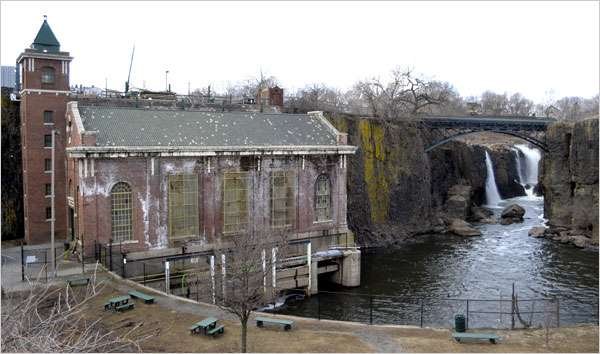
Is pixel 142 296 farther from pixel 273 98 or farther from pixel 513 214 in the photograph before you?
pixel 513 214

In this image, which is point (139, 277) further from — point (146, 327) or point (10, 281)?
point (146, 327)

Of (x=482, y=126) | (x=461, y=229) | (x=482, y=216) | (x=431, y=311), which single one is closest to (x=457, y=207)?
(x=482, y=216)

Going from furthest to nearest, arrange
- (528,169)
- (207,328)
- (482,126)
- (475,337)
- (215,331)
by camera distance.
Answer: (528,169), (482,126), (207,328), (215,331), (475,337)

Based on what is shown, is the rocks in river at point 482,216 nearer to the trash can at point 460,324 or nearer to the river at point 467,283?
the river at point 467,283

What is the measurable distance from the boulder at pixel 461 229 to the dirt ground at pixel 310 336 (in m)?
31.1

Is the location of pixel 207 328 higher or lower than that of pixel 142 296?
lower

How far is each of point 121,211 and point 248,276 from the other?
11866 millimetres

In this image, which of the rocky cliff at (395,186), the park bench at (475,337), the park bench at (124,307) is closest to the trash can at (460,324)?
the park bench at (475,337)

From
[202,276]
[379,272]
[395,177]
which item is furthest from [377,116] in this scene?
[202,276]

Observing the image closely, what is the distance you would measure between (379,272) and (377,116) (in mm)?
21467

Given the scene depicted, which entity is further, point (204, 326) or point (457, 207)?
point (457, 207)

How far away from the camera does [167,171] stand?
3186cm

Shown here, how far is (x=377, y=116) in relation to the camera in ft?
187

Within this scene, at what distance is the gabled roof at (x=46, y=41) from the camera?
115ft
